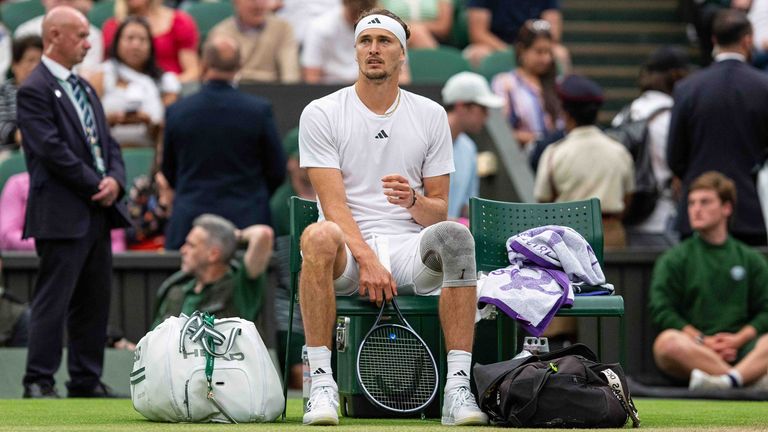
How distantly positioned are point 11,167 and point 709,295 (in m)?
5.08

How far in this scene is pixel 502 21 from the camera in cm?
1562

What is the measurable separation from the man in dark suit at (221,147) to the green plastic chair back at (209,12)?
143 inches

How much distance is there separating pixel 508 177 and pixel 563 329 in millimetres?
1792

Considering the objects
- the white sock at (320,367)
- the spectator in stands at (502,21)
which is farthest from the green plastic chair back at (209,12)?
the white sock at (320,367)

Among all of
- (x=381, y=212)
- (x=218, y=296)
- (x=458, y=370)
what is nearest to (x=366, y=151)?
(x=381, y=212)

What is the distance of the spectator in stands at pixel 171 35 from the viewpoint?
529 inches

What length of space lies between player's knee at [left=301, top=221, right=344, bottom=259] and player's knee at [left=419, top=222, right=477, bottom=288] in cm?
41

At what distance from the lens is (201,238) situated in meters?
10.1

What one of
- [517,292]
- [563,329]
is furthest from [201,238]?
[517,292]

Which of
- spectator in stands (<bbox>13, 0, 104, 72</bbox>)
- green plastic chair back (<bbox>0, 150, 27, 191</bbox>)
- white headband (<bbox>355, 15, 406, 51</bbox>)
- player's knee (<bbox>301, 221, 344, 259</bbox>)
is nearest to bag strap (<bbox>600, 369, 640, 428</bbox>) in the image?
player's knee (<bbox>301, 221, 344, 259</bbox>)

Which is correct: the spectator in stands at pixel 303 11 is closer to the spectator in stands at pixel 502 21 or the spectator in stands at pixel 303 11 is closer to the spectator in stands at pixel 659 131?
the spectator in stands at pixel 502 21

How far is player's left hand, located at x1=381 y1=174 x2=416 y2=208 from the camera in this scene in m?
6.88

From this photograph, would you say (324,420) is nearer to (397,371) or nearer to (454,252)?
(397,371)

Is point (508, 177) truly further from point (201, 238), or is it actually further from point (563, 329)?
point (201, 238)
